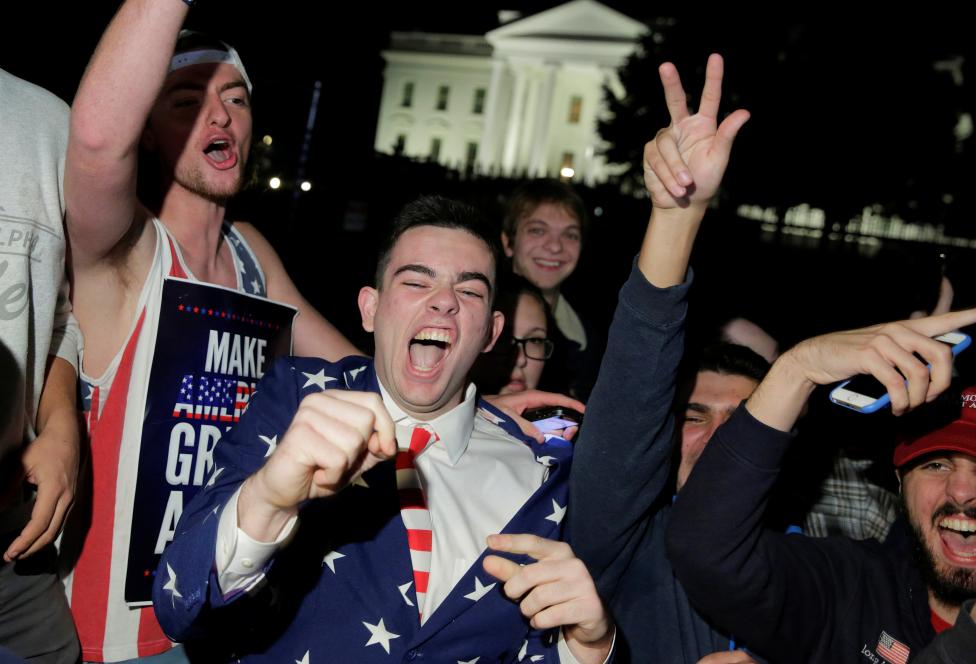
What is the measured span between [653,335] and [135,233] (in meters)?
1.57

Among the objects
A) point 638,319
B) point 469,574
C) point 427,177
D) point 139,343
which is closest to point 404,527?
point 469,574

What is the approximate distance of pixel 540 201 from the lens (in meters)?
5.05

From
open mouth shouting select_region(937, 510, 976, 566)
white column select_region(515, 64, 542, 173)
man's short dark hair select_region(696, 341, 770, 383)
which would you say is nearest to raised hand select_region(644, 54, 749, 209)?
man's short dark hair select_region(696, 341, 770, 383)

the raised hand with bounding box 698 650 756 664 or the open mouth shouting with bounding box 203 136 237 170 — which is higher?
the open mouth shouting with bounding box 203 136 237 170

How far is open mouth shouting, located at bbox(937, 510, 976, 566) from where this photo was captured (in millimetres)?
2475

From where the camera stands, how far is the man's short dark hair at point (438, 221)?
97.5 inches

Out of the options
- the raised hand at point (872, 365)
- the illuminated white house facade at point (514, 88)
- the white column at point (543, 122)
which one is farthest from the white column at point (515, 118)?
the raised hand at point (872, 365)

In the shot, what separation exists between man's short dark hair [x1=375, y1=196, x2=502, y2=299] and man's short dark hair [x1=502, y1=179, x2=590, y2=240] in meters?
2.54

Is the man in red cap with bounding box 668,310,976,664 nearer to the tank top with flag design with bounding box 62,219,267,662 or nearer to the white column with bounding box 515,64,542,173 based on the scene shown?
the tank top with flag design with bounding box 62,219,267,662

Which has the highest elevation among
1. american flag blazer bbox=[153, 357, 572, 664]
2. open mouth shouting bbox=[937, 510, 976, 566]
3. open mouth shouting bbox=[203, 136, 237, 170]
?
open mouth shouting bbox=[203, 136, 237, 170]

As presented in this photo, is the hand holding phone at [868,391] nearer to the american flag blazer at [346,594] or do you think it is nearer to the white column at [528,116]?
the american flag blazer at [346,594]

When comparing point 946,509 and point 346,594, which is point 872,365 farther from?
point 346,594

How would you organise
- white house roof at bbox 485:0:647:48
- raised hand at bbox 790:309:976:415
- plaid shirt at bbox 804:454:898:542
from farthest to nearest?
white house roof at bbox 485:0:647:48 → plaid shirt at bbox 804:454:898:542 → raised hand at bbox 790:309:976:415

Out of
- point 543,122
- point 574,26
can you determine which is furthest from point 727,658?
point 574,26
